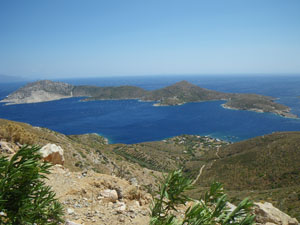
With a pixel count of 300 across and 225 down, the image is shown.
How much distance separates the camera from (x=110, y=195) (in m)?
7.86

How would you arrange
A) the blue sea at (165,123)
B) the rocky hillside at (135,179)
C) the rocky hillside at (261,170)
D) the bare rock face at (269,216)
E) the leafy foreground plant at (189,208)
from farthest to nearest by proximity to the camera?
1. the blue sea at (165,123)
2. the rocky hillside at (261,170)
3. the bare rock face at (269,216)
4. the rocky hillside at (135,179)
5. the leafy foreground plant at (189,208)

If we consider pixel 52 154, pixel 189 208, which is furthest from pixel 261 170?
pixel 189 208

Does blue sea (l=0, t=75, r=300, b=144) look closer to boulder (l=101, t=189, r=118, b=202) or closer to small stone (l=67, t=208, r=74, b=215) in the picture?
boulder (l=101, t=189, r=118, b=202)

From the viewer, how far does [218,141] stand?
86500 mm

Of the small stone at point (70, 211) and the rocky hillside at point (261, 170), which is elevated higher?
the small stone at point (70, 211)

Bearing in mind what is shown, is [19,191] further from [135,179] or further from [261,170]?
[261,170]

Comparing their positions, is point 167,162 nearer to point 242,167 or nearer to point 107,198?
point 242,167

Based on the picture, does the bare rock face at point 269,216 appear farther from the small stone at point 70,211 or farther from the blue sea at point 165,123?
the blue sea at point 165,123

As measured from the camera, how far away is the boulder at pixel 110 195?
305 inches

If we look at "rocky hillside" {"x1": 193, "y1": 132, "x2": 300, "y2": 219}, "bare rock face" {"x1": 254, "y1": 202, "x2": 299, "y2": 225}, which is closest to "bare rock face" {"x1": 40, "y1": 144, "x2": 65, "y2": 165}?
"bare rock face" {"x1": 254, "y1": 202, "x2": 299, "y2": 225}

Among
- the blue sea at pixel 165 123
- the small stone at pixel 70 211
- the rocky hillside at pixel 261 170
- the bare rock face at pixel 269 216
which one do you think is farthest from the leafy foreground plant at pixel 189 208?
the blue sea at pixel 165 123

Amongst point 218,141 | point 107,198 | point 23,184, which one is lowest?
point 218,141

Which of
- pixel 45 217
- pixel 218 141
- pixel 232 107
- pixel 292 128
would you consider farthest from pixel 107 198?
pixel 232 107

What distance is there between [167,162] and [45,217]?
170 feet
